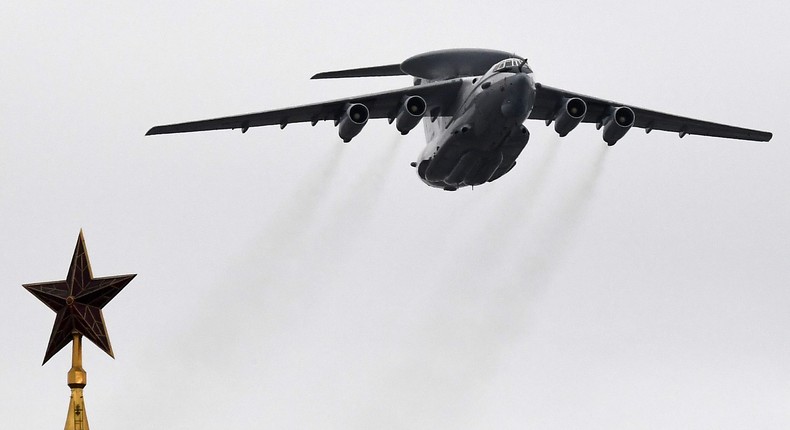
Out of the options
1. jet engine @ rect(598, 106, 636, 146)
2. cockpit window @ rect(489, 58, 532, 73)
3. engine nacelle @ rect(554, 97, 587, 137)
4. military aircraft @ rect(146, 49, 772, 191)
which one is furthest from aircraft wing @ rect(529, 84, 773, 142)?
cockpit window @ rect(489, 58, 532, 73)

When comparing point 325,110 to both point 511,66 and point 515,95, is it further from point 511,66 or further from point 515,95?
point 515,95

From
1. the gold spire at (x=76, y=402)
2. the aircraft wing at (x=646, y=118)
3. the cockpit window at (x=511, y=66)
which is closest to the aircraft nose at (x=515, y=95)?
the cockpit window at (x=511, y=66)

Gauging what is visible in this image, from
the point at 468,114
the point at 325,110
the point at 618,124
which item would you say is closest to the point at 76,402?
the point at 325,110

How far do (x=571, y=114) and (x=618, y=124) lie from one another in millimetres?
1337

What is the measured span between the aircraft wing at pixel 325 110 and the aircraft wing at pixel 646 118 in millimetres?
2757

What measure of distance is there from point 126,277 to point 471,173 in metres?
12.0

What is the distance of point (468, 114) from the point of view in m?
44.4

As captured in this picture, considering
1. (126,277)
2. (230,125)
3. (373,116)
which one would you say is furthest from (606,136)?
(126,277)

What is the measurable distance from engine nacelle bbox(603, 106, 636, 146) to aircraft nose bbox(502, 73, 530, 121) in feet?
14.1

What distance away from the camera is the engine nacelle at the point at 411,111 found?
1773 inches

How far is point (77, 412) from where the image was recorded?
36.2 m

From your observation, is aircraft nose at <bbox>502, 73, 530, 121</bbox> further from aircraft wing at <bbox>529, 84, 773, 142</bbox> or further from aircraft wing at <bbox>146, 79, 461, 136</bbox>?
aircraft wing at <bbox>529, 84, 773, 142</bbox>

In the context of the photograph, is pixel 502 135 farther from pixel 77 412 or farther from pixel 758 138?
pixel 77 412

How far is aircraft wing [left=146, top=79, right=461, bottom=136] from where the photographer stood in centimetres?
4606
